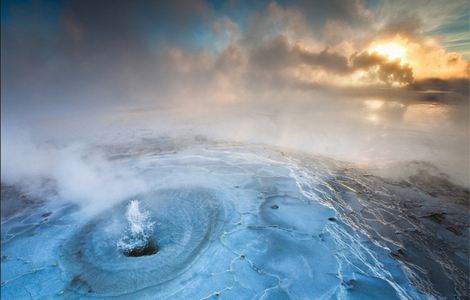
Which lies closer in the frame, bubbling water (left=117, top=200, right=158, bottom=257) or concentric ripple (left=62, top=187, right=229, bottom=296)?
concentric ripple (left=62, top=187, right=229, bottom=296)

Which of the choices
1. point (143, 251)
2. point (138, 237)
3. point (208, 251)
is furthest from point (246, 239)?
point (138, 237)

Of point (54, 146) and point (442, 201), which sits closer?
point (442, 201)

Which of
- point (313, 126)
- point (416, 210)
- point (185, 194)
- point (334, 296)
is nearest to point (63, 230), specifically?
point (185, 194)

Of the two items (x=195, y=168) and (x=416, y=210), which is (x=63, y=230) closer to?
(x=195, y=168)

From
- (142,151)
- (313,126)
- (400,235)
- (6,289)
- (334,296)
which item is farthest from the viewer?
(313,126)

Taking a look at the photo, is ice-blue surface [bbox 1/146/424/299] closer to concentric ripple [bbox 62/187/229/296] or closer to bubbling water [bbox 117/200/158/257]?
concentric ripple [bbox 62/187/229/296]

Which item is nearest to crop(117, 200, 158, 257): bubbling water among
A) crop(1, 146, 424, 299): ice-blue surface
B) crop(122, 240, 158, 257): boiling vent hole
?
crop(122, 240, 158, 257): boiling vent hole

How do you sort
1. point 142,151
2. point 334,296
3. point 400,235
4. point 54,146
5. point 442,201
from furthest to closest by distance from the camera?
point 54,146
point 142,151
point 442,201
point 400,235
point 334,296
